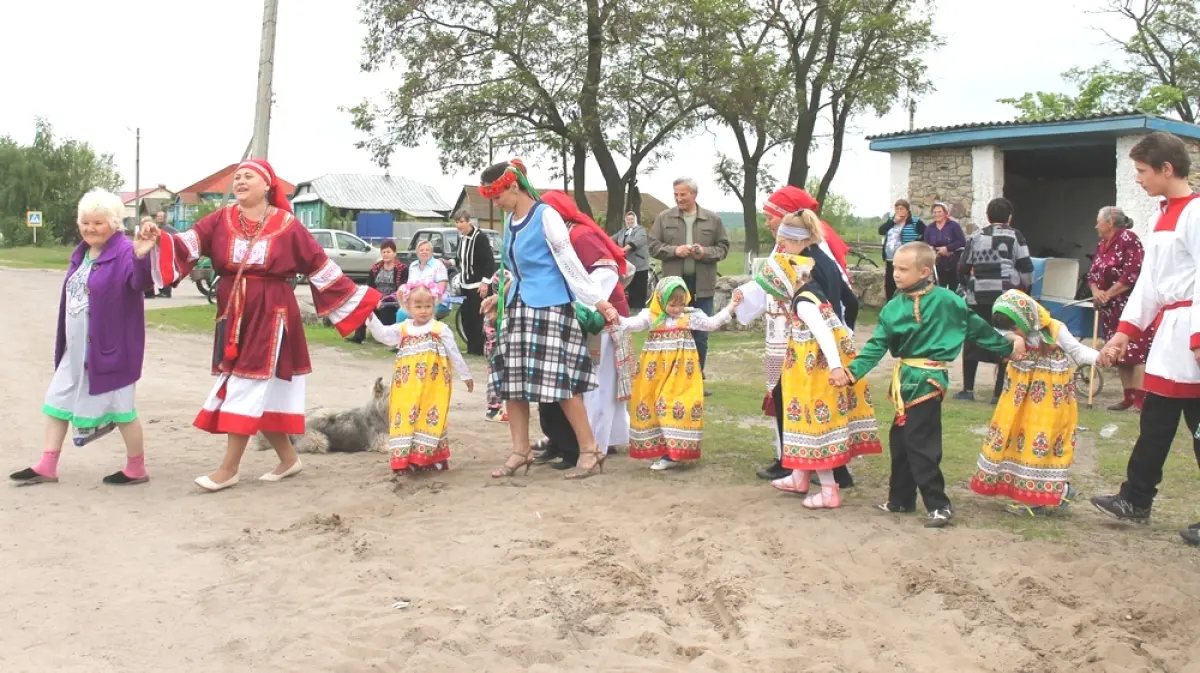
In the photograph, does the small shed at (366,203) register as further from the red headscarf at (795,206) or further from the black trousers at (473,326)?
the red headscarf at (795,206)

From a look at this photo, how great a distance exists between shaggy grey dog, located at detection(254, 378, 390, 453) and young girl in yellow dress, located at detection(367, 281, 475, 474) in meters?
0.92

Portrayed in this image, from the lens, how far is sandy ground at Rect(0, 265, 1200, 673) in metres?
3.84

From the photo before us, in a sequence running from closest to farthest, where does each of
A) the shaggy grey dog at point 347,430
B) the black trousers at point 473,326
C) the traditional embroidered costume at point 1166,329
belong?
1. the traditional embroidered costume at point 1166,329
2. the shaggy grey dog at point 347,430
3. the black trousers at point 473,326

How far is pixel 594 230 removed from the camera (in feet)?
21.3

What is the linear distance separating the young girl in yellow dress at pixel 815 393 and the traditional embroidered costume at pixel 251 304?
2521 mm

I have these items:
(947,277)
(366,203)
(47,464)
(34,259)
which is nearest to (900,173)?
(947,277)

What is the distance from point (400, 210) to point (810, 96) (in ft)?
117

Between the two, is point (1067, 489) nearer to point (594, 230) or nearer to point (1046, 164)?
point (594, 230)

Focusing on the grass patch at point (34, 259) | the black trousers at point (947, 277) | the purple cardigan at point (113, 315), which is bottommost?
the purple cardigan at point (113, 315)

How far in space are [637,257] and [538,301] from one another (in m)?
6.86

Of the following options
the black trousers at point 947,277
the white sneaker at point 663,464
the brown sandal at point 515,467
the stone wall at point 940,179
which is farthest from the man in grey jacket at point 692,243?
the stone wall at point 940,179

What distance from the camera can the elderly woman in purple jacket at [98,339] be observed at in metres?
6.03

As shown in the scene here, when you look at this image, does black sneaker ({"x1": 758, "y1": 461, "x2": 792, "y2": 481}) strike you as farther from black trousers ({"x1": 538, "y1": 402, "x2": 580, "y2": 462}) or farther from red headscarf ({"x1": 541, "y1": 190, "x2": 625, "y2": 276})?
red headscarf ({"x1": 541, "y1": 190, "x2": 625, "y2": 276})

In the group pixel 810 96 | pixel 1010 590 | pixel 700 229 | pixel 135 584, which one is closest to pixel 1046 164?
pixel 810 96
